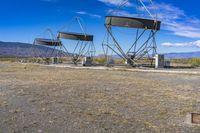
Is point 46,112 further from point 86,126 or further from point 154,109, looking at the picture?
point 154,109

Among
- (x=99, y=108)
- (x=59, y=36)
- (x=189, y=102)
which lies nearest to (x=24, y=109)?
(x=99, y=108)

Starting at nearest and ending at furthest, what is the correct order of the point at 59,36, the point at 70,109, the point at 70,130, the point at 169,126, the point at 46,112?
the point at 70,130 → the point at 169,126 → the point at 46,112 → the point at 70,109 → the point at 59,36

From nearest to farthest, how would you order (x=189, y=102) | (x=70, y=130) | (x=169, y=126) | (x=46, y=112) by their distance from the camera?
(x=70, y=130) < (x=169, y=126) < (x=46, y=112) < (x=189, y=102)

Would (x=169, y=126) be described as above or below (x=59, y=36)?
below

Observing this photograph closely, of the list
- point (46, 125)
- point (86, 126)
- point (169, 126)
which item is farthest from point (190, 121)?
point (46, 125)

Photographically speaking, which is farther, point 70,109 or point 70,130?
point 70,109

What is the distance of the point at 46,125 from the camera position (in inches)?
329

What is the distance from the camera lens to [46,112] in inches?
396

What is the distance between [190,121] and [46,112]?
12.9ft

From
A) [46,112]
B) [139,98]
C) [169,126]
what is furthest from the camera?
[139,98]

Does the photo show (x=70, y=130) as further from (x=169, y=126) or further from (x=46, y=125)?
(x=169, y=126)

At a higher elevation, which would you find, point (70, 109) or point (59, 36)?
point (59, 36)

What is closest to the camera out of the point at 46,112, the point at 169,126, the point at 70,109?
the point at 169,126

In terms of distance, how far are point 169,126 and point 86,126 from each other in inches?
78.7
